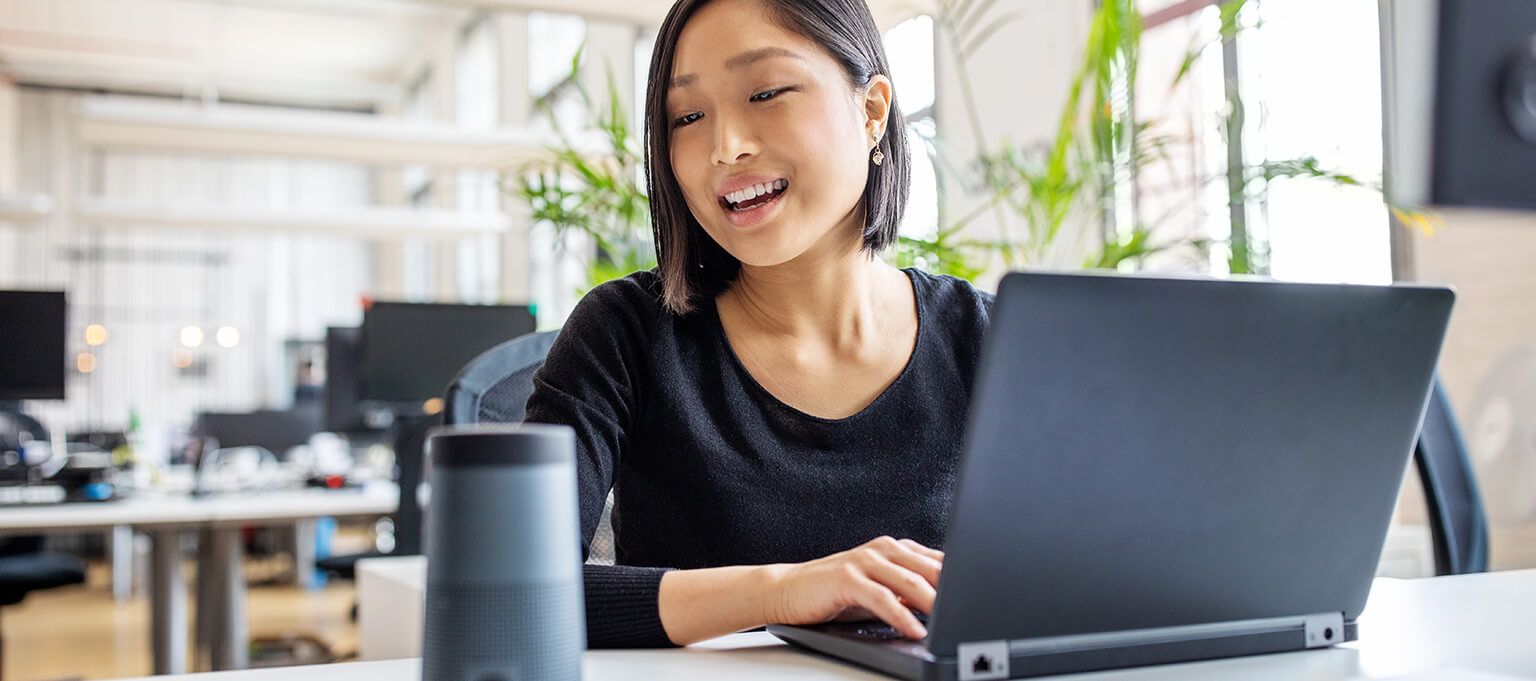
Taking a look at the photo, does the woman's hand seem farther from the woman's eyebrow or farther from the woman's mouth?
the woman's eyebrow

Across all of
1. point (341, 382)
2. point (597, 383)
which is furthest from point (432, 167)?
point (597, 383)

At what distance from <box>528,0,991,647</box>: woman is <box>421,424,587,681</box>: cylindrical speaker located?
0.54 metres

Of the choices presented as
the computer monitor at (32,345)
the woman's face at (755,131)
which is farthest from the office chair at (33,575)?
the woman's face at (755,131)

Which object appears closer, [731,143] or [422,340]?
[731,143]

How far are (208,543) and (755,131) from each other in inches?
120

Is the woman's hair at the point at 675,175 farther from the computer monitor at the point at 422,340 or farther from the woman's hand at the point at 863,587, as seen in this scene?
the computer monitor at the point at 422,340

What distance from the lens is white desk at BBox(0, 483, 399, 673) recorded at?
338 centimetres

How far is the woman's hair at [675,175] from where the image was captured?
4.12 feet

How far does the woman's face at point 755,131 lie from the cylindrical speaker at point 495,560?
2.13 ft

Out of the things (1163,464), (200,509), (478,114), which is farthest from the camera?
(478,114)

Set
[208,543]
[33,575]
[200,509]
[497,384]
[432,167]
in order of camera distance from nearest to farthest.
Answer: [497,384]
[200,509]
[208,543]
[33,575]
[432,167]

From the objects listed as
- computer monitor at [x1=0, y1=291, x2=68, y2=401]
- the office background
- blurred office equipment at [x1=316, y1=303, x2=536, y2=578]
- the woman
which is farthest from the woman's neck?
computer monitor at [x1=0, y1=291, x2=68, y2=401]

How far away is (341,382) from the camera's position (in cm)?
443

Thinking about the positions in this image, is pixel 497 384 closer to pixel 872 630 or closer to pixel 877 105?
pixel 877 105
